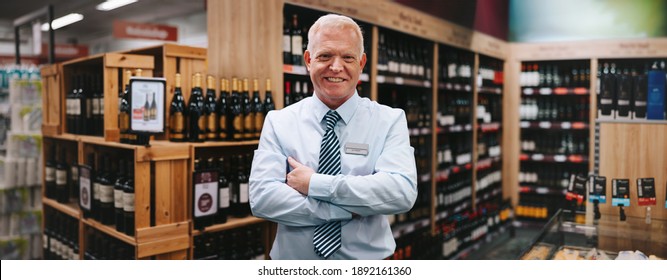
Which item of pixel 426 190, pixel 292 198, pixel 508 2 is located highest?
pixel 508 2

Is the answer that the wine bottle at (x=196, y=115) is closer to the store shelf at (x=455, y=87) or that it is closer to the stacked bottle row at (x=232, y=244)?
the stacked bottle row at (x=232, y=244)

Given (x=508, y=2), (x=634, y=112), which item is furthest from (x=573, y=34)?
(x=634, y=112)

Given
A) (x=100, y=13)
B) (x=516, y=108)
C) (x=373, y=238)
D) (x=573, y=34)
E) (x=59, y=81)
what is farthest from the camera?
(x=100, y=13)

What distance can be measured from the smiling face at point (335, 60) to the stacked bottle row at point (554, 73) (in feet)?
14.9

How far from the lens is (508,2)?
5.38 metres

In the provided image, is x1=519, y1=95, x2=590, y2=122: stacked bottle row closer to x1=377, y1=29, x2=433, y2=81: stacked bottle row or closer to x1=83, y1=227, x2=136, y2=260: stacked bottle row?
x1=377, y1=29, x2=433, y2=81: stacked bottle row

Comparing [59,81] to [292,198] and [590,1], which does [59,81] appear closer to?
[292,198]

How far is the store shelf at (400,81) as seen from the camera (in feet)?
11.7

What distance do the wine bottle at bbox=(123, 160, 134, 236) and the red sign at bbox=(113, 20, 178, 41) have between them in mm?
4533

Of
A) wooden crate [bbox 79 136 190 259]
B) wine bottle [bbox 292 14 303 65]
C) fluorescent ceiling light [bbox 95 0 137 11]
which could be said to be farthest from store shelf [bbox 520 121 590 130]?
fluorescent ceiling light [bbox 95 0 137 11]

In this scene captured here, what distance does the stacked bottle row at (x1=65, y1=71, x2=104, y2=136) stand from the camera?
10.1 ft

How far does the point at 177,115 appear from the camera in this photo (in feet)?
8.89

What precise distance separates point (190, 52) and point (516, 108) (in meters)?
4.01
